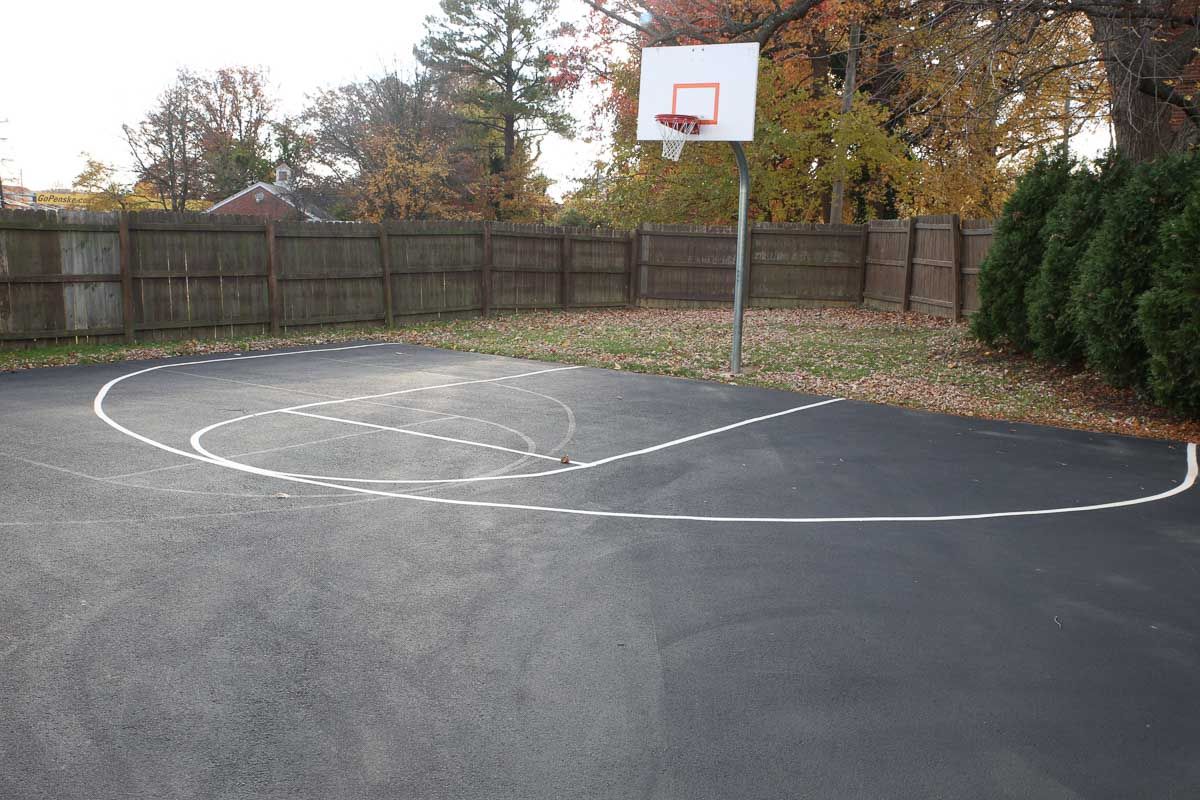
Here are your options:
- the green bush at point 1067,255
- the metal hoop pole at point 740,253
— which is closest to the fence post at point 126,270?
the metal hoop pole at point 740,253

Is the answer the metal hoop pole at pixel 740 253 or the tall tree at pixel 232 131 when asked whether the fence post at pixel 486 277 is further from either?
the tall tree at pixel 232 131

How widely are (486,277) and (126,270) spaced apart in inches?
308

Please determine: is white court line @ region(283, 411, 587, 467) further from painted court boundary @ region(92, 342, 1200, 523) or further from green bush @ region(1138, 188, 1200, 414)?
green bush @ region(1138, 188, 1200, 414)

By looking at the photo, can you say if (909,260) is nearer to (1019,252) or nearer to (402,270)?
(1019,252)

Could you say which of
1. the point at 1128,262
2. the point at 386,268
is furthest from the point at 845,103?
the point at 1128,262

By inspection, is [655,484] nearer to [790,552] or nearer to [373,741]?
[790,552]

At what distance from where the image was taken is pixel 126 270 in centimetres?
1482

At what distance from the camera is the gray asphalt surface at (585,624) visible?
3.48 m

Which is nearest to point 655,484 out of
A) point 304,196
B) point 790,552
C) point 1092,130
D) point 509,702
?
point 790,552

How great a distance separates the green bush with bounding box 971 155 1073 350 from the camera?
14.0 meters

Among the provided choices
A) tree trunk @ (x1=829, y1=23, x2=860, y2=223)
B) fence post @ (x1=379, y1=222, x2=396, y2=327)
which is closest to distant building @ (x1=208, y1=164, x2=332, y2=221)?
tree trunk @ (x1=829, y1=23, x2=860, y2=223)

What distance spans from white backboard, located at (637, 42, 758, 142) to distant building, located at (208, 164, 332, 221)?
33321 millimetres

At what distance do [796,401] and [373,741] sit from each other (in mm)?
8788

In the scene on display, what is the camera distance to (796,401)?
11641mm
